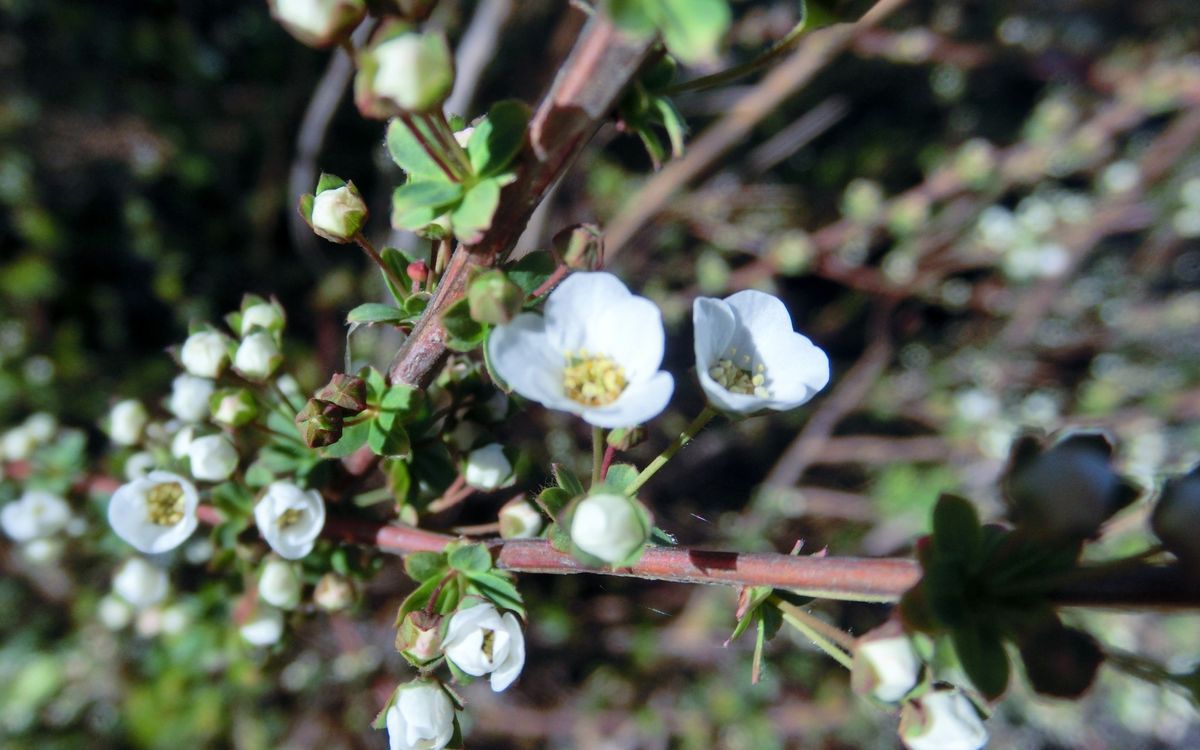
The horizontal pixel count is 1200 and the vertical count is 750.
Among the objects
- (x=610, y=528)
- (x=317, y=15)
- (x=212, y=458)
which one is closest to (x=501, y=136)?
(x=317, y=15)

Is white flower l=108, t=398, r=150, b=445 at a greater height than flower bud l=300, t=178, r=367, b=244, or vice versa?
flower bud l=300, t=178, r=367, b=244

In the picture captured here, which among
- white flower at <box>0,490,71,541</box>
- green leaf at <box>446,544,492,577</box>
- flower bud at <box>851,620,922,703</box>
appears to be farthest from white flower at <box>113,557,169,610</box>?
flower bud at <box>851,620,922,703</box>

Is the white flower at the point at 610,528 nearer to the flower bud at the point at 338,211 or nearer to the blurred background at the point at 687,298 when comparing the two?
the flower bud at the point at 338,211

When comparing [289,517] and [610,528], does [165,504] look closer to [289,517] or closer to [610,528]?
[289,517]

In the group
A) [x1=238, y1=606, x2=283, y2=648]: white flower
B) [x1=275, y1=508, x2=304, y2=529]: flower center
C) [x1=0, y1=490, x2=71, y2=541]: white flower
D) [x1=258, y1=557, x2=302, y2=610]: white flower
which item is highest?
[x1=275, y1=508, x2=304, y2=529]: flower center

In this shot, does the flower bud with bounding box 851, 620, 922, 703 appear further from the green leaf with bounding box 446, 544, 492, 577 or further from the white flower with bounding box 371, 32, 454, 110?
the white flower with bounding box 371, 32, 454, 110
